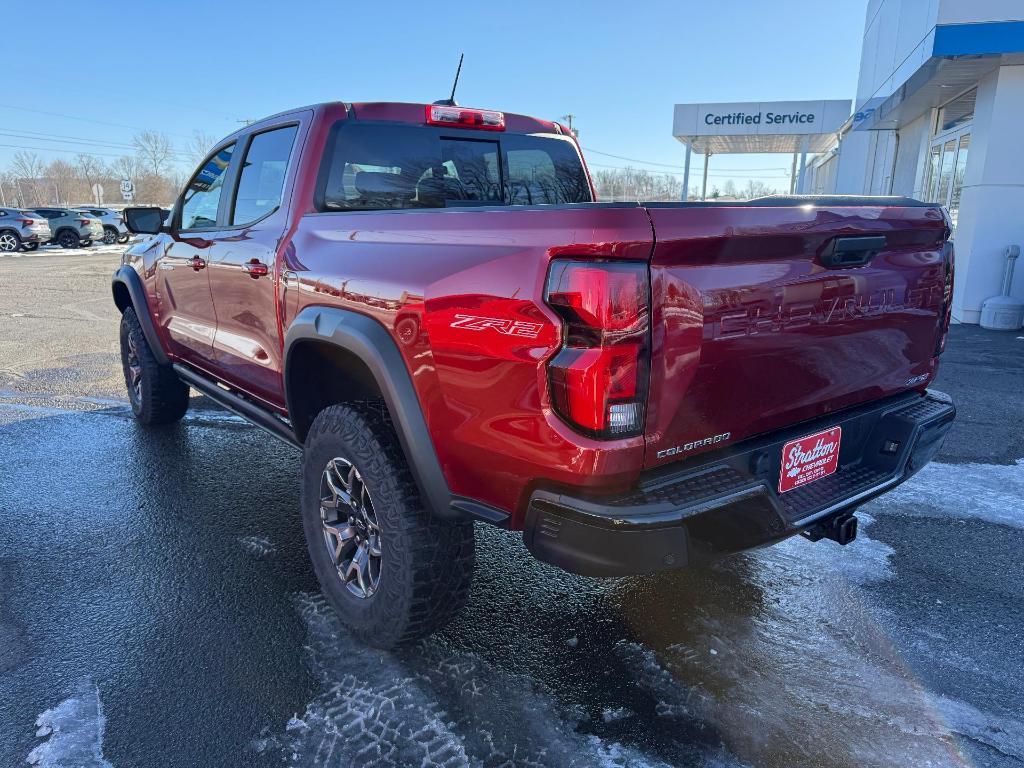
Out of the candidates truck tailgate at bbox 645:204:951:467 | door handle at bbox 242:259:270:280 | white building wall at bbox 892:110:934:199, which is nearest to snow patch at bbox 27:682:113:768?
door handle at bbox 242:259:270:280

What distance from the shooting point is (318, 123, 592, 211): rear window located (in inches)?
124

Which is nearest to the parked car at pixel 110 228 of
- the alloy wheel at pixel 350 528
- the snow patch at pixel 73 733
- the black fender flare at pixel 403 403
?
the alloy wheel at pixel 350 528

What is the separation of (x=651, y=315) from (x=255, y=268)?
6.87 ft

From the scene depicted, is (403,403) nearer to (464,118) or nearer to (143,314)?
(464,118)

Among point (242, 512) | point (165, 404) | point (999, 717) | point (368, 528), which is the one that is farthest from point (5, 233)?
point (999, 717)

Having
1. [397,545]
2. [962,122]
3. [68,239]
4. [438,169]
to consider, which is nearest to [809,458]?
[397,545]

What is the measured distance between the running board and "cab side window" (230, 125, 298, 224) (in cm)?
93

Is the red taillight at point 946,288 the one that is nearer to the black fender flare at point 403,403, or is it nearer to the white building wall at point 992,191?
the black fender flare at point 403,403

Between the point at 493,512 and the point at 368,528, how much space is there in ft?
2.40

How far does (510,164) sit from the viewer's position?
3.63 meters

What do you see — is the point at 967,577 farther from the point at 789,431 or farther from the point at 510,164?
the point at 510,164

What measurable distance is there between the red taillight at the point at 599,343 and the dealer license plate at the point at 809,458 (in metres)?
0.73

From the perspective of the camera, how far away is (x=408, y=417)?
2252 mm

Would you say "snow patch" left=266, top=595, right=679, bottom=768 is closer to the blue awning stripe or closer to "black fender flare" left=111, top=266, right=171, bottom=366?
"black fender flare" left=111, top=266, right=171, bottom=366
